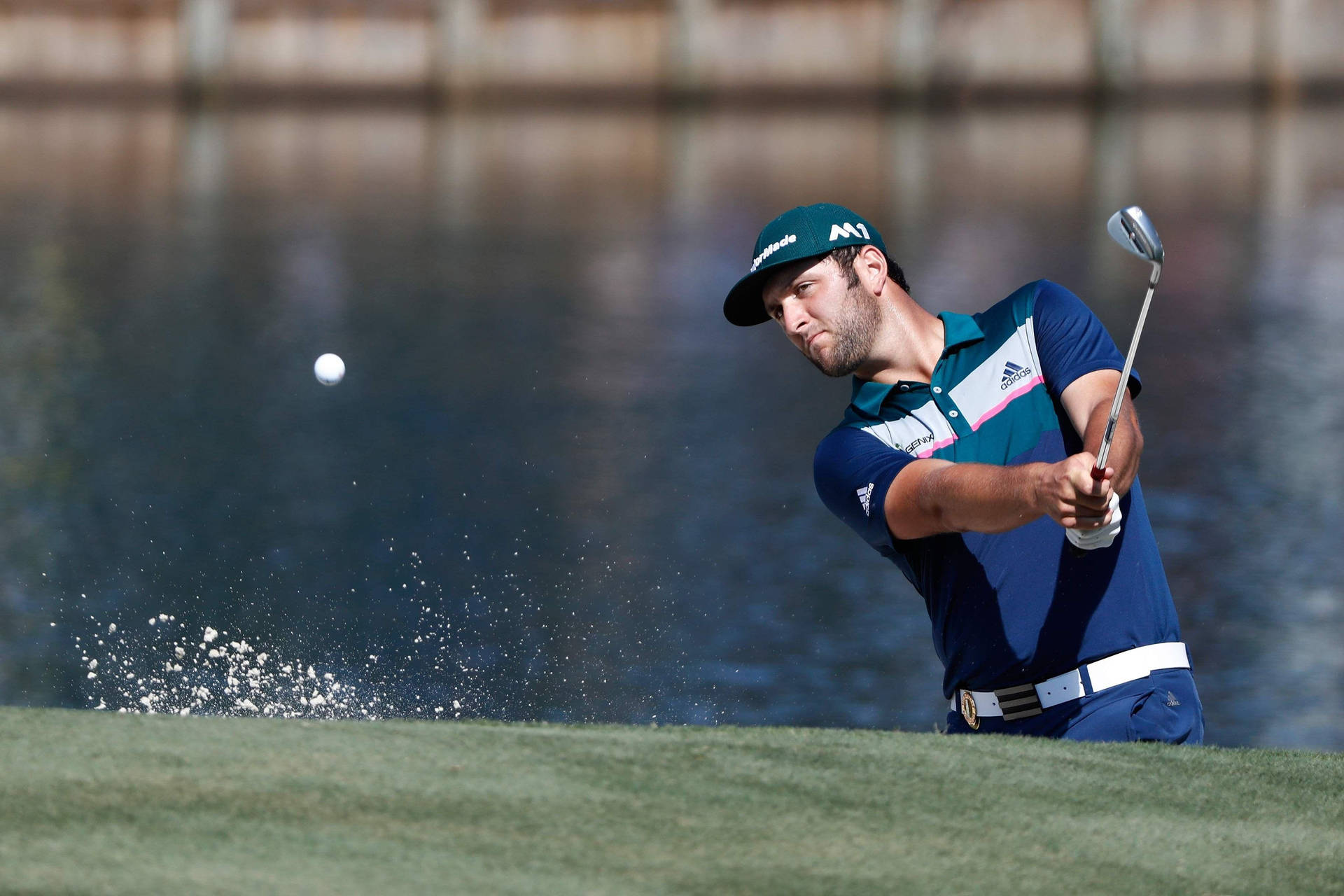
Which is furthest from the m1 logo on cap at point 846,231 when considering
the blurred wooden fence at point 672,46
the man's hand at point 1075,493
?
the blurred wooden fence at point 672,46

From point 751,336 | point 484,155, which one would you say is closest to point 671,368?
point 751,336

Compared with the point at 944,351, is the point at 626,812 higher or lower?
lower

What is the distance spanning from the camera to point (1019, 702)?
3822 millimetres

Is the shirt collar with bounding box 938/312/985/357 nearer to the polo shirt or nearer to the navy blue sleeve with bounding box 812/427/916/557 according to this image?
the polo shirt

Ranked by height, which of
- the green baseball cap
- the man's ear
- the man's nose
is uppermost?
the green baseball cap

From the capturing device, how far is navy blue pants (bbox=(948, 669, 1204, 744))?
3688mm

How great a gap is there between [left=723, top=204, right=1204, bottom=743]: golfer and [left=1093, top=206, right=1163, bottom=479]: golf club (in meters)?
0.14

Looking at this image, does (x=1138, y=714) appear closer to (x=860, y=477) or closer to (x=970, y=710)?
(x=970, y=710)

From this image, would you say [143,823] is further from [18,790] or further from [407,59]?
[407,59]

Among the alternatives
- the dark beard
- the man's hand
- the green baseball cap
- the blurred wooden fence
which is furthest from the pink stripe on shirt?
the blurred wooden fence

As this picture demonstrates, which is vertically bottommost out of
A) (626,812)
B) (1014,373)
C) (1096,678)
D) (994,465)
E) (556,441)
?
(556,441)

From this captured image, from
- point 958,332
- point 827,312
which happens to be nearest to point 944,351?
point 958,332

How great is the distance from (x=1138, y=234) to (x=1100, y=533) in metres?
0.62

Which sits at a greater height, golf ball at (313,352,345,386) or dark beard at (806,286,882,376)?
dark beard at (806,286,882,376)
